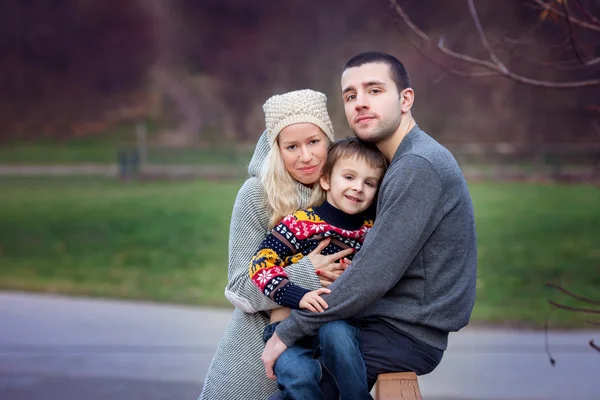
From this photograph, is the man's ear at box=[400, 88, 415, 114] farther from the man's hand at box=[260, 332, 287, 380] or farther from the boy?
the man's hand at box=[260, 332, 287, 380]

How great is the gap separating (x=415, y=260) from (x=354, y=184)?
330 millimetres

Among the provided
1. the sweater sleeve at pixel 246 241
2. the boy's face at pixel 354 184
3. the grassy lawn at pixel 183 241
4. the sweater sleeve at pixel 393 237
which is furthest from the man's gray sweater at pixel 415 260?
the grassy lawn at pixel 183 241

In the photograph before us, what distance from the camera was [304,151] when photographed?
121 inches

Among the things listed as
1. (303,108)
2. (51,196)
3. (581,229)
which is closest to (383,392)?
(303,108)

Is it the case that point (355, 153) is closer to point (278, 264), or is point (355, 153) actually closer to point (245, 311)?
point (278, 264)

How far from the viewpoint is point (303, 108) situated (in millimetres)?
3111

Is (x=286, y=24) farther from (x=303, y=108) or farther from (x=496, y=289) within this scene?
(x=303, y=108)

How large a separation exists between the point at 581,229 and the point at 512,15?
3254mm

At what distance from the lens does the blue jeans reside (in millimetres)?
2705

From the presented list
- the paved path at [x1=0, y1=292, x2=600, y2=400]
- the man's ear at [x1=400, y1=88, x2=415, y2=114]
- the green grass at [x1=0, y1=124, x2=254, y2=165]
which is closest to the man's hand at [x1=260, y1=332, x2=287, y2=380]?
the man's ear at [x1=400, y1=88, x2=415, y2=114]

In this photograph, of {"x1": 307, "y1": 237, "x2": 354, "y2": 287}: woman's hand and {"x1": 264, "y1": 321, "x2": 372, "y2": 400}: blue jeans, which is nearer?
{"x1": 264, "y1": 321, "x2": 372, "y2": 400}: blue jeans

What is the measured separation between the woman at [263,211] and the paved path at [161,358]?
7.54 feet

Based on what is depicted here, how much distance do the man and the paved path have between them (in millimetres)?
2728

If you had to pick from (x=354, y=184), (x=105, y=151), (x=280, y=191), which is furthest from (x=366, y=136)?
(x=105, y=151)
